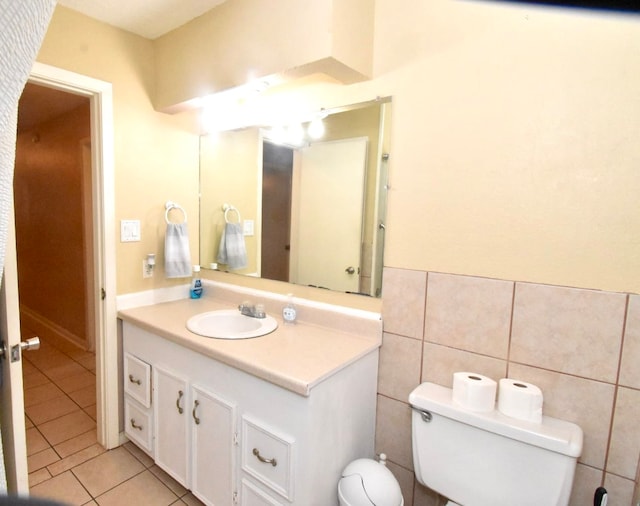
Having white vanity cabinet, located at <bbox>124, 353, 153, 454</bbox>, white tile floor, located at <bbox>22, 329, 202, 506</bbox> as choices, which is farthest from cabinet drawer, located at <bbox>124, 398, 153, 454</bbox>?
white tile floor, located at <bbox>22, 329, 202, 506</bbox>

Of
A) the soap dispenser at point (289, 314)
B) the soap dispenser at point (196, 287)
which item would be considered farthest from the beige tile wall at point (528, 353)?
the soap dispenser at point (196, 287)

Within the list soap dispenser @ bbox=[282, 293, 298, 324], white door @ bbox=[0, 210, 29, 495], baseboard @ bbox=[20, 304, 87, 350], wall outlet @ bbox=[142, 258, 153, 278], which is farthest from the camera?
baseboard @ bbox=[20, 304, 87, 350]

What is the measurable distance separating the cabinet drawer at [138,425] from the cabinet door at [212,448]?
395 millimetres

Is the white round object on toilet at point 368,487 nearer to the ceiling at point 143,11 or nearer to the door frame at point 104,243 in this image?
the door frame at point 104,243

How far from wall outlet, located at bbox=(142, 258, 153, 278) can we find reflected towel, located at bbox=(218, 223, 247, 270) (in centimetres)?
40

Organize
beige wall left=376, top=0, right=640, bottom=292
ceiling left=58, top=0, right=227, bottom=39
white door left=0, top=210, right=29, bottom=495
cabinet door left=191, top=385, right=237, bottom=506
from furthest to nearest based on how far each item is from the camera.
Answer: ceiling left=58, top=0, right=227, bottom=39 → cabinet door left=191, top=385, right=237, bottom=506 → beige wall left=376, top=0, right=640, bottom=292 → white door left=0, top=210, right=29, bottom=495

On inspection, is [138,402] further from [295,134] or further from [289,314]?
[295,134]

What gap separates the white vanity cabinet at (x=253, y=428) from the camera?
1.14 metres

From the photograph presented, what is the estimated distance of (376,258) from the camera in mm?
1485

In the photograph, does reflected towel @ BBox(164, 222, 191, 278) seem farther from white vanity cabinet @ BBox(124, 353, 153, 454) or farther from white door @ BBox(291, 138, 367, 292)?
white door @ BBox(291, 138, 367, 292)

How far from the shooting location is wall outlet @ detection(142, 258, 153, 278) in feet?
→ 6.41

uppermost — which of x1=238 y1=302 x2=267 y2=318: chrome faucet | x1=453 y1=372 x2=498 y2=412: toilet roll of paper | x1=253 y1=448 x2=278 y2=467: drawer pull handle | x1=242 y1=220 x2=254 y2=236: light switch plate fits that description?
x1=242 y1=220 x2=254 y2=236: light switch plate

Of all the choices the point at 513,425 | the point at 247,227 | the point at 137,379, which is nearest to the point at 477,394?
the point at 513,425

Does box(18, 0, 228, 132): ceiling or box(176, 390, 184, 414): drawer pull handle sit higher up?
box(18, 0, 228, 132): ceiling
